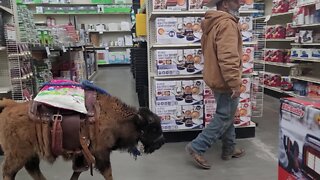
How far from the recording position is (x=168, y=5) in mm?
2975

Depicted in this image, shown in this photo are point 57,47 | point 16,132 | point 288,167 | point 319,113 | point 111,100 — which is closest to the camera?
point 319,113

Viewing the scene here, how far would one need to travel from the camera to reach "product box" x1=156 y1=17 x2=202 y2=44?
9.72ft

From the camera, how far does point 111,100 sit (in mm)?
1918

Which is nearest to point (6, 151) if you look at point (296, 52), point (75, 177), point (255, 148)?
point (75, 177)

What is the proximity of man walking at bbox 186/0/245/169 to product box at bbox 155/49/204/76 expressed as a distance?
37 centimetres

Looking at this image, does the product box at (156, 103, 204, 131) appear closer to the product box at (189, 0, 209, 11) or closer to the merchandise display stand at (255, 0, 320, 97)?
the product box at (189, 0, 209, 11)

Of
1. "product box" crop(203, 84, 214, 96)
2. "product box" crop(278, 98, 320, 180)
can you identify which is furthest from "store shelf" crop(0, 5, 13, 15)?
"product box" crop(278, 98, 320, 180)

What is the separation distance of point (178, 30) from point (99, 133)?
62.7 inches

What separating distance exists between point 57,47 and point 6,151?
2.69 metres

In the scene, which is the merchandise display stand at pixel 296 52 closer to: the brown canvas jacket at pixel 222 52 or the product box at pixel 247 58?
the product box at pixel 247 58

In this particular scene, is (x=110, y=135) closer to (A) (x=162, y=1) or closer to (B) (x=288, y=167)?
(B) (x=288, y=167)

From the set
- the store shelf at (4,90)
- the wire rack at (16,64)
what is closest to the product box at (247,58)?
the wire rack at (16,64)

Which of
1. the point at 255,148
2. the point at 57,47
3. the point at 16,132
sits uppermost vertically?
the point at 57,47

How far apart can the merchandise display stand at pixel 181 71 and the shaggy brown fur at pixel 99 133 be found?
3.67 feet
